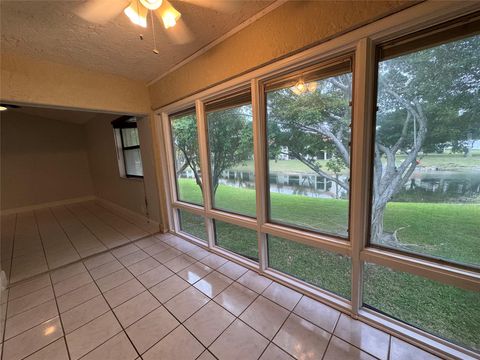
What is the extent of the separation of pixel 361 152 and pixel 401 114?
12.2 inches

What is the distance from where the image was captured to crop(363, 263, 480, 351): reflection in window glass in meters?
1.15

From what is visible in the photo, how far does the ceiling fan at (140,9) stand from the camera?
1075 mm

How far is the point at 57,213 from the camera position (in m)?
4.55

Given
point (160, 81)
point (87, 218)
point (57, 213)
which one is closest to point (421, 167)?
point (160, 81)

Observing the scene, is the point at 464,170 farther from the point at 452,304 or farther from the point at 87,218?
the point at 87,218

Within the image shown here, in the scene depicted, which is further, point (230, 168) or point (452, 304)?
point (230, 168)

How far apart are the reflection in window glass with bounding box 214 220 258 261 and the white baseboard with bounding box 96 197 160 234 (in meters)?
1.35

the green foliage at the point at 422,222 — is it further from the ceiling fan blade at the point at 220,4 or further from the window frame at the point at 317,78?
the ceiling fan blade at the point at 220,4

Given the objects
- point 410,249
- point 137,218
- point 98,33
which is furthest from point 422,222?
point 137,218

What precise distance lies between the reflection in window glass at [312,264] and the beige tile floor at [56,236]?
2.25 metres

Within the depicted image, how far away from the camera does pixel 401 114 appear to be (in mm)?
1151

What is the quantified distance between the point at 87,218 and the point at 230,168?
12.7 ft

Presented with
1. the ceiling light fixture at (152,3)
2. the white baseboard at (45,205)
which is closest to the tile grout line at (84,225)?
the white baseboard at (45,205)

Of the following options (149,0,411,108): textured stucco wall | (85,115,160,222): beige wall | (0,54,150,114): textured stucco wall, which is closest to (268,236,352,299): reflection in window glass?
(149,0,411,108): textured stucco wall
